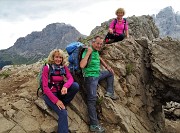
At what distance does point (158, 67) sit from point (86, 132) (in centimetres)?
762

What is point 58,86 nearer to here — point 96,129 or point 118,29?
point 96,129

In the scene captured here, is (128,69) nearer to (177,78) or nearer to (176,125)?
(177,78)

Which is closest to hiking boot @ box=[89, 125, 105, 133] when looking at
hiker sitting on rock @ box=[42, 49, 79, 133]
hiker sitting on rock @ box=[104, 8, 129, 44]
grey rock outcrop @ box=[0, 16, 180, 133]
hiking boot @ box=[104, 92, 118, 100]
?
grey rock outcrop @ box=[0, 16, 180, 133]

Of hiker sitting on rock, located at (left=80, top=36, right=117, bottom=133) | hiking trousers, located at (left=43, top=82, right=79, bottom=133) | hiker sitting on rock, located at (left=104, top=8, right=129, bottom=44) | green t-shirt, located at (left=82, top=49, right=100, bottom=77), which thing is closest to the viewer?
hiking trousers, located at (left=43, top=82, right=79, bottom=133)

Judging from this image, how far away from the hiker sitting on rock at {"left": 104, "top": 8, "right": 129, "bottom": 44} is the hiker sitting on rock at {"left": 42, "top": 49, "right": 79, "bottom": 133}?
274 inches

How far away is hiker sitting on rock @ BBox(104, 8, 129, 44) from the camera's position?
1978cm

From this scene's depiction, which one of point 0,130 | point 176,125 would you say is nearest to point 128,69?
point 0,130

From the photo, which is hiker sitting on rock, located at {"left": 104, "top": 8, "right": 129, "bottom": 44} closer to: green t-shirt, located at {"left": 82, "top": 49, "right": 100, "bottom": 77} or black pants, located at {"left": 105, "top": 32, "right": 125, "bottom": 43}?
black pants, located at {"left": 105, "top": 32, "right": 125, "bottom": 43}

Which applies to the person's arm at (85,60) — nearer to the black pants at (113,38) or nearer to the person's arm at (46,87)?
the person's arm at (46,87)

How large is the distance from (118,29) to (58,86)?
7990 mm

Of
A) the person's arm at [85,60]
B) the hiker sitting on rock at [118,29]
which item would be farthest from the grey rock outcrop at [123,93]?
the person's arm at [85,60]

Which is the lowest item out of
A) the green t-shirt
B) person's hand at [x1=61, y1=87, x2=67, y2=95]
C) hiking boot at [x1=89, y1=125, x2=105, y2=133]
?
hiking boot at [x1=89, y1=125, x2=105, y2=133]

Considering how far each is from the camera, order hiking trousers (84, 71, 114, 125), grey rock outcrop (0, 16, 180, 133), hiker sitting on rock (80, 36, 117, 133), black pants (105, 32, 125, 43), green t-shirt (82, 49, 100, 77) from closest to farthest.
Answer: grey rock outcrop (0, 16, 180, 133), hiker sitting on rock (80, 36, 117, 133), hiking trousers (84, 71, 114, 125), green t-shirt (82, 49, 100, 77), black pants (105, 32, 125, 43)

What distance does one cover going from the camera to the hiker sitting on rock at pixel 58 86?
44.4 feet
